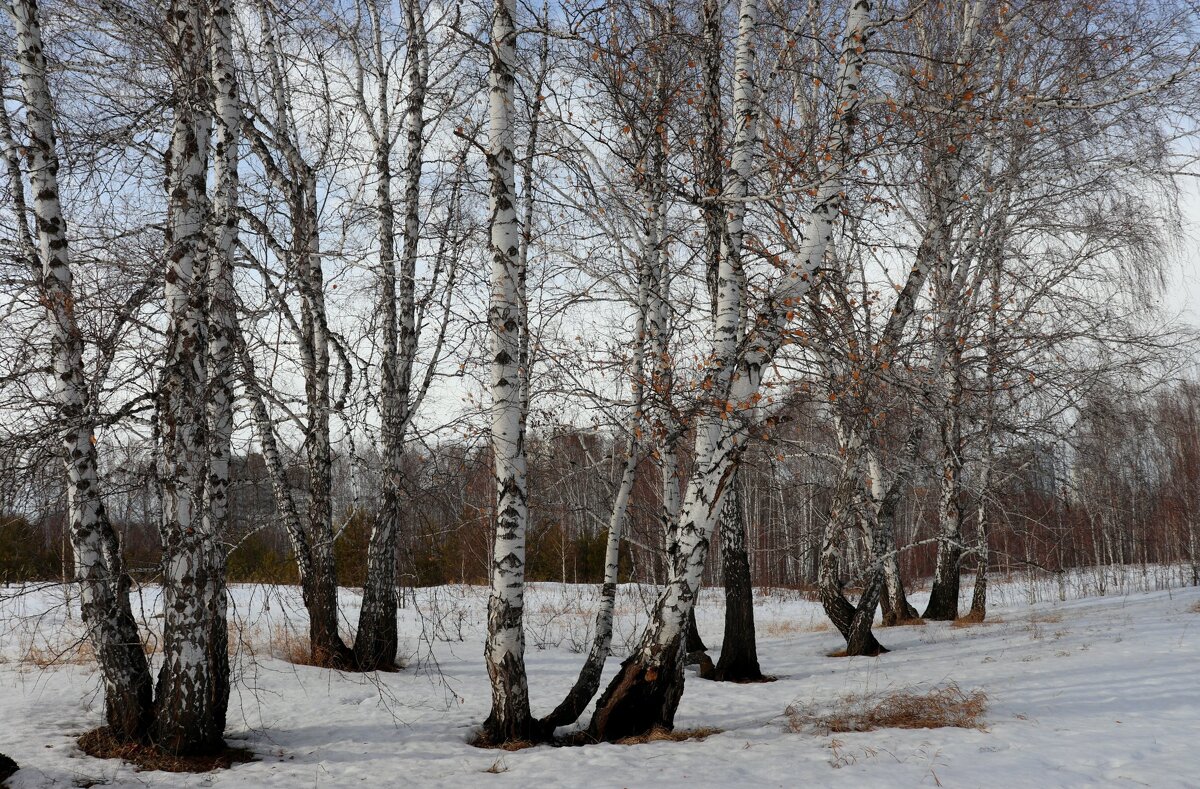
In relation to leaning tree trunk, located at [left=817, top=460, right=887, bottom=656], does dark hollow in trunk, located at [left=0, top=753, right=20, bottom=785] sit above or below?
below

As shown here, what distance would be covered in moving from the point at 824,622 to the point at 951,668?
23.1ft

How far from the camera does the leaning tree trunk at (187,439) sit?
4934mm

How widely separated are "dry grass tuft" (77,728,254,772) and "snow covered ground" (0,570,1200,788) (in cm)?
11

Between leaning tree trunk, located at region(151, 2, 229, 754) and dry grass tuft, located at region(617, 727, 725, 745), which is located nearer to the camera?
leaning tree trunk, located at region(151, 2, 229, 754)

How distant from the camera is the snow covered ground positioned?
495 centimetres

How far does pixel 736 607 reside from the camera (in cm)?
938

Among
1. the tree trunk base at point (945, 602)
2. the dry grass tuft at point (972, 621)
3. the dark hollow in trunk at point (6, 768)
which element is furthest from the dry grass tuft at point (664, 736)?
the tree trunk base at point (945, 602)

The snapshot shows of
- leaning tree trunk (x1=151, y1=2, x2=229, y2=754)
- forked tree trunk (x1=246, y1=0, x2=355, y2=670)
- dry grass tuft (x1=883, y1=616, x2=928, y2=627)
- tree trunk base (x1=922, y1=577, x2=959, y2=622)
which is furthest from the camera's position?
tree trunk base (x1=922, y1=577, x2=959, y2=622)

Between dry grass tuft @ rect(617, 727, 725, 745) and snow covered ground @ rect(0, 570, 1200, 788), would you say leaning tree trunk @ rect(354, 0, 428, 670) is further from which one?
dry grass tuft @ rect(617, 727, 725, 745)

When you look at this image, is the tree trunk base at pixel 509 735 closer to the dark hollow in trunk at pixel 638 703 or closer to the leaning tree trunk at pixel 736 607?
the dark hollow in trunk at pixel 638 703

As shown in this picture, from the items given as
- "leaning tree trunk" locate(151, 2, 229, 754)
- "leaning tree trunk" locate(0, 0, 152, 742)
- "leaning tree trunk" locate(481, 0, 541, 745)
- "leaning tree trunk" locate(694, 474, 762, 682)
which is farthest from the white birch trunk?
"leaning tree trunk" locate(694, 474, 762, 682)

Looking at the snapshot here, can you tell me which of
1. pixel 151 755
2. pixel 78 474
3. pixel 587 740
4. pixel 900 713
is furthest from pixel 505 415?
pixel 900 713

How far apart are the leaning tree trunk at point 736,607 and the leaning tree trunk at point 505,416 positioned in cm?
388

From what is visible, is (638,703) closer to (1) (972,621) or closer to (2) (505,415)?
(2) (505,415)
